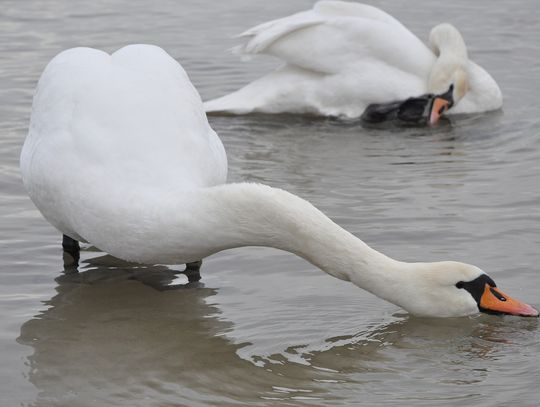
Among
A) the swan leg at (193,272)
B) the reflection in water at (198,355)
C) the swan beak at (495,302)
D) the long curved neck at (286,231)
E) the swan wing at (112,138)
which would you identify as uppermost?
the swan wing at (112,138)

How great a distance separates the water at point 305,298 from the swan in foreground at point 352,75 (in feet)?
0.66

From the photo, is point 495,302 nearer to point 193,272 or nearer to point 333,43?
point 193,272

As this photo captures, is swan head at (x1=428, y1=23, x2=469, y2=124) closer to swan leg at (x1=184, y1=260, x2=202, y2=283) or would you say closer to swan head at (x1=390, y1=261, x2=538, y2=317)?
swan leg at (x1=184, y1=260, x2=202, y2=283)

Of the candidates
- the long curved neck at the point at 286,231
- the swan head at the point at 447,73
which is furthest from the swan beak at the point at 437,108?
the long curved neck at the point at 286,231

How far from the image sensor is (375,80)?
35.0ft

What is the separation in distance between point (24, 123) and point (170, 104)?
343 cm

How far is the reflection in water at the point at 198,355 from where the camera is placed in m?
5.26

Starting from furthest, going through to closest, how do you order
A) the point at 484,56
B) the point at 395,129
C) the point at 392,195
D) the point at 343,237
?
the point at 484,56, the point at 395,129, the point at 392,195, the point at 343,237

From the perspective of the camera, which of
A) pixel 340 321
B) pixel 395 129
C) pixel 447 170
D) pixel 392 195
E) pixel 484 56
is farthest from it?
pixel 484 56

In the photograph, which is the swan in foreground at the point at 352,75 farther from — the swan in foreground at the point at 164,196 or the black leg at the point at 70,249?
the swan in foreground at the point at 164,196

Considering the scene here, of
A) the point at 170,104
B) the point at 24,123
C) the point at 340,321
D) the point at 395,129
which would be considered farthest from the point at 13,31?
the point at 340,321

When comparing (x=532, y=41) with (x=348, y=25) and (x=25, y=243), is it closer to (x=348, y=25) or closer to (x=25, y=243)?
(x=348, y=25)

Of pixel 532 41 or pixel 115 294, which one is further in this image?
pixel 532 41

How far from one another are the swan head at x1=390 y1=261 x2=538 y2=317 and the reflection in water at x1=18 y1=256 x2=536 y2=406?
209 millimetres
